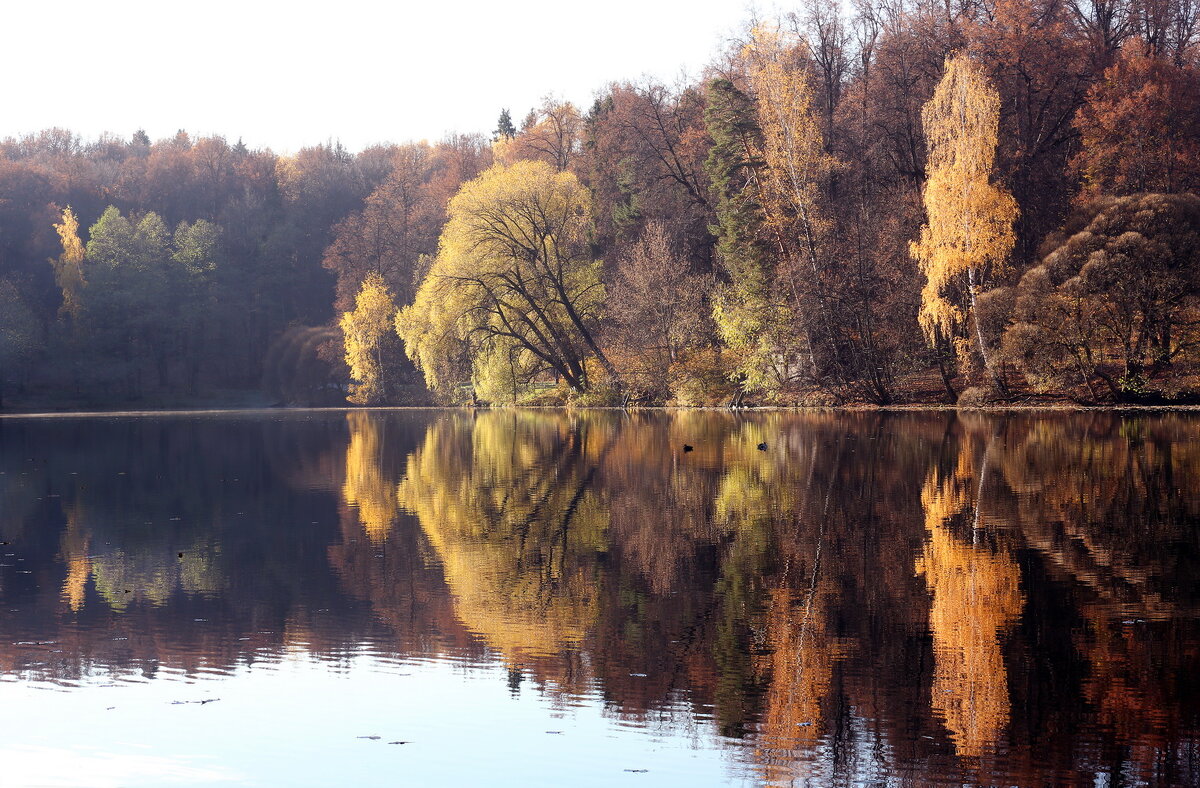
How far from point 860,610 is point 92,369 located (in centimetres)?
8686

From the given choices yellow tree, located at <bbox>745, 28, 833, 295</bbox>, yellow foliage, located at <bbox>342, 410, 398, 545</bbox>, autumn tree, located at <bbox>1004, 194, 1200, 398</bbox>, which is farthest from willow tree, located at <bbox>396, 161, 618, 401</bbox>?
autumn tree, located at <bbox>1004, 194, 1200, 398</bbox>

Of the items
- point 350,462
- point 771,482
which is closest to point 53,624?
point 771,482

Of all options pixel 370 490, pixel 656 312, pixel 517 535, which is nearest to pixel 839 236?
pixel 656 312

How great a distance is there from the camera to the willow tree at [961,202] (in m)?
42.8

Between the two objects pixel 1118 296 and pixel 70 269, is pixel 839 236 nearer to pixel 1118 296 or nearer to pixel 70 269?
pixel 1118 296

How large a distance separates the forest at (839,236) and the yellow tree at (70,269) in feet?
16.4

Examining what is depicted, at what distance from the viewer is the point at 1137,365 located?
136 feet

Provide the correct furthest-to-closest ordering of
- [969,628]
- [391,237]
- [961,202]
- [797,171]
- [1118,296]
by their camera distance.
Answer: [391,237] < [797,171] < [961,202] < [1118,296] < [969,628]

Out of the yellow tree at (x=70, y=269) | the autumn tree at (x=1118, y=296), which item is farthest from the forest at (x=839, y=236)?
the yellow tree at (x=70, y=269)

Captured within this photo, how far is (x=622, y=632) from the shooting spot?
32.4 feet

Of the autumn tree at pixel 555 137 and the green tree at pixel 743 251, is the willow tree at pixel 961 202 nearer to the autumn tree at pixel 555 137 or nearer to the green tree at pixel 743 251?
the green tree at pixel 743 251

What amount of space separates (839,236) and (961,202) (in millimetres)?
6700

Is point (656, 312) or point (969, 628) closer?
point (969, 628)

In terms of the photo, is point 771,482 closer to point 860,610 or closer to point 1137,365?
point 860,610
